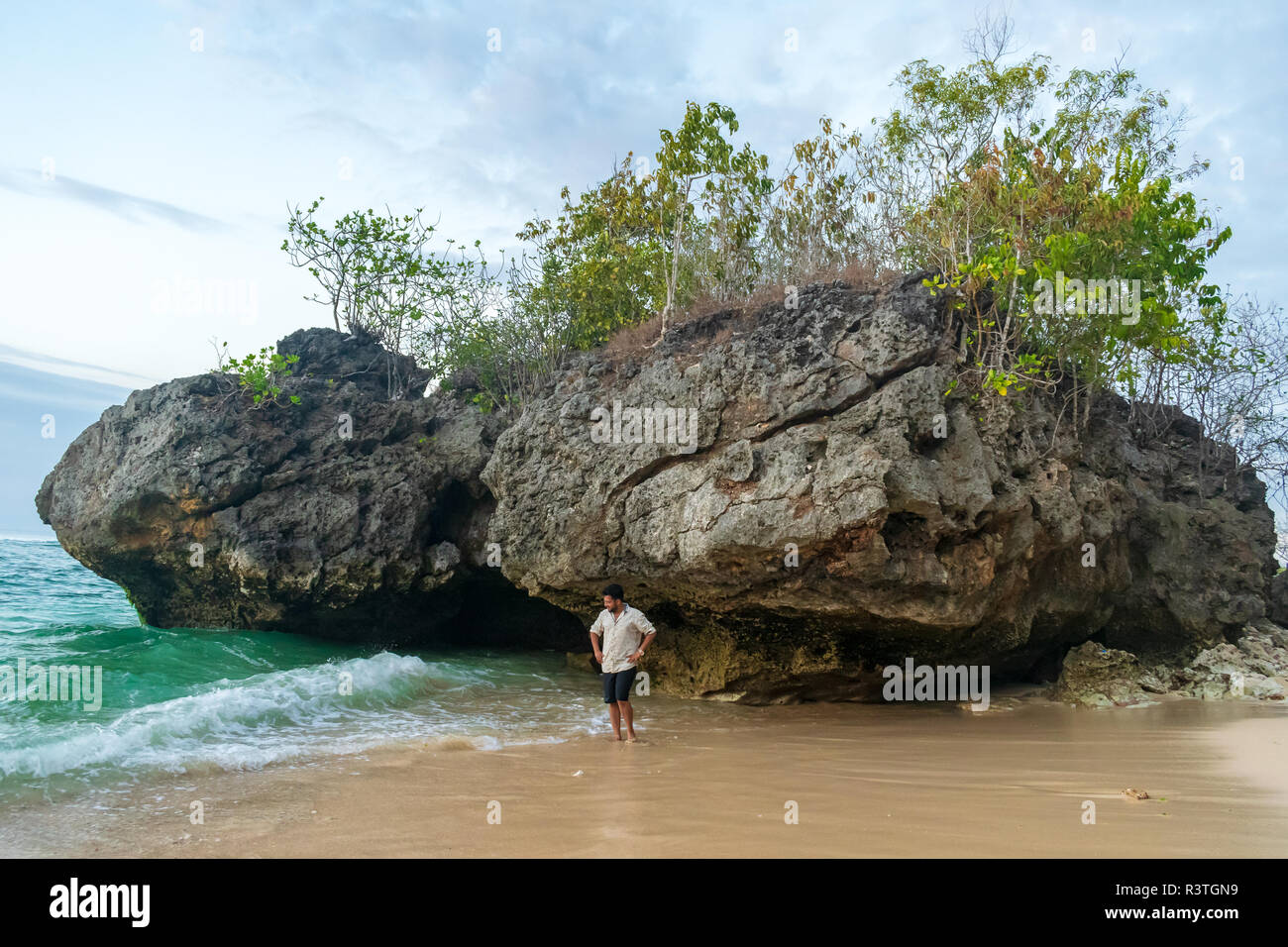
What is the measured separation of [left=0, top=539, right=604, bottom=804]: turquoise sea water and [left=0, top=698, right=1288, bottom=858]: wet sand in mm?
555

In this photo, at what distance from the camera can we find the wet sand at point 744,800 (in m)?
4.29

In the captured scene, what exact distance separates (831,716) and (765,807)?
4151mm

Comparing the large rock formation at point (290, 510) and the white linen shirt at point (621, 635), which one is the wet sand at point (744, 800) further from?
the large rock formation at point (290, 510)

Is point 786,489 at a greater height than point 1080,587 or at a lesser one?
greater

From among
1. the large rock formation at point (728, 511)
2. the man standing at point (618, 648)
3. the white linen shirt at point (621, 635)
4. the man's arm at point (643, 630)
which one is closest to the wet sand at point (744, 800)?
the man standing at point (618, 648)

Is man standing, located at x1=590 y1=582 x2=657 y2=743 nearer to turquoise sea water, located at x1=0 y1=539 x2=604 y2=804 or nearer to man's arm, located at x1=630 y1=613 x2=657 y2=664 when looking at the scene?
man's arm, located at x1=630 y1=613 x2=657 y2=664

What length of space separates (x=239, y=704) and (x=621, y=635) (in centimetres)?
387

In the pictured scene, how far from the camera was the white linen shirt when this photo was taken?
317 inches

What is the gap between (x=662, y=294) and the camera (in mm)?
13164

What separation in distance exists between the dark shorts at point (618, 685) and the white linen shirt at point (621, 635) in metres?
0.07

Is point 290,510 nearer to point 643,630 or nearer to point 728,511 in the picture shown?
point 643,630

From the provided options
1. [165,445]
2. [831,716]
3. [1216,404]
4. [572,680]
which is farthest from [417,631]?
[1216,404]

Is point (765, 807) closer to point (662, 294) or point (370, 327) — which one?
point (662, 294)

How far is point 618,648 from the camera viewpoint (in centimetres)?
811
